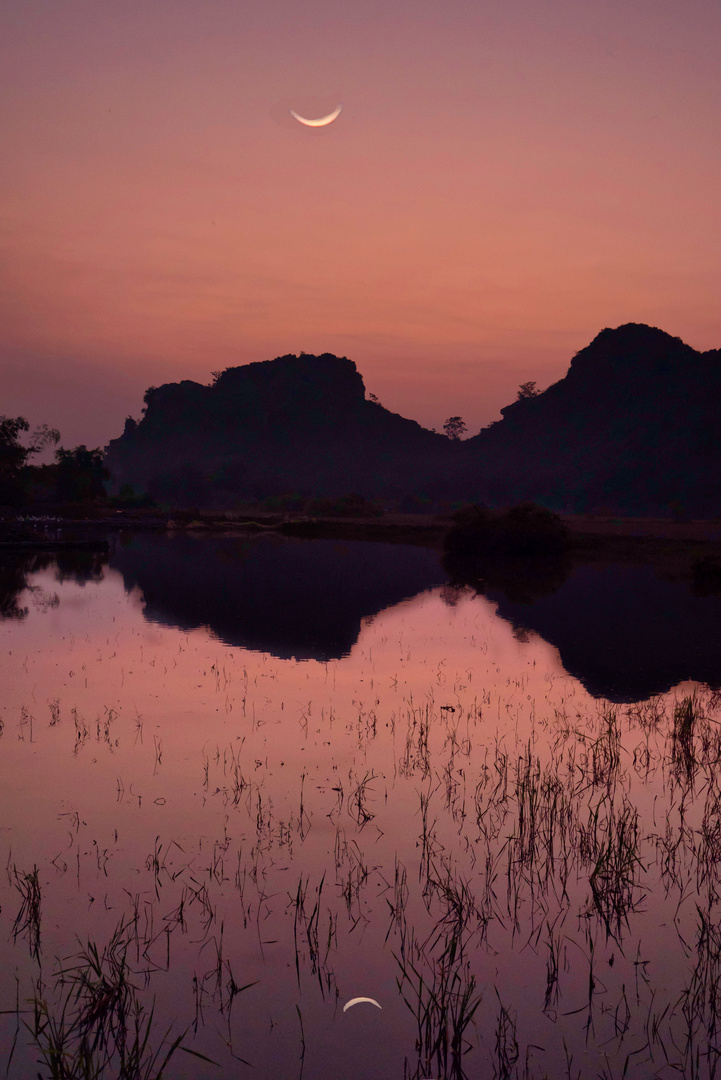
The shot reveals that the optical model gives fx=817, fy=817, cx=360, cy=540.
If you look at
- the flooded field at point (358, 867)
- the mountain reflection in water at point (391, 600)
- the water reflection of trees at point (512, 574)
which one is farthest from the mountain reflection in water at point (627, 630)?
the water reflection of trees at point (512, 574)

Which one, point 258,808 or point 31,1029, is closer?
point 31,1029

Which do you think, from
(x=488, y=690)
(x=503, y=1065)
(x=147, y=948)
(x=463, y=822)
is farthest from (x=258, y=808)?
(x=488, y=690)

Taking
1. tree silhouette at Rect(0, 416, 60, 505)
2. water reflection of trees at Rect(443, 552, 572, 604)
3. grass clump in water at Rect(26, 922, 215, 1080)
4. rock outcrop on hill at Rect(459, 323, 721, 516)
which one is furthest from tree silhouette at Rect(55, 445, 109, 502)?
grass clump in water at Rect(26, 922, 215, 1080)

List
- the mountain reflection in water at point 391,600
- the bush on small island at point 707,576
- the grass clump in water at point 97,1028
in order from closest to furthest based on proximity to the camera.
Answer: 1. the grass clump in water at point 97,1028
2. the mountain reflection in water at point 391,600
3. the bush on small island at point 707,576

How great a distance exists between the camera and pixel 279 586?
1558 inches

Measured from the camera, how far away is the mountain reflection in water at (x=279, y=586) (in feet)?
86.5

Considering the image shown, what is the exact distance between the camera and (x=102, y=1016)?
20.1ft

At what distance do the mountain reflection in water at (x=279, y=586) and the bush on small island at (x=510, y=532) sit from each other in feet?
9.42

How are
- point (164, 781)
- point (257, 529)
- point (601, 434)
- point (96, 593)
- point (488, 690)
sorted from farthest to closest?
point (601, 434), point (257, 529), point (96, 593), point (488, 690), point (164, 781)

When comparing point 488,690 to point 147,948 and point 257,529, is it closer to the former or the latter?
point 147,948

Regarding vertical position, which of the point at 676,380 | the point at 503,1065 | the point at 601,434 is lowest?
Answer: the point at 503,1065

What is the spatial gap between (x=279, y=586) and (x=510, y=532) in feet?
81.6

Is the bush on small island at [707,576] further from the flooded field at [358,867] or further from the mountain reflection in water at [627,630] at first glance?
the flooded field at [358,867]

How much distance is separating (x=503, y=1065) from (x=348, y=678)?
13920 mm
